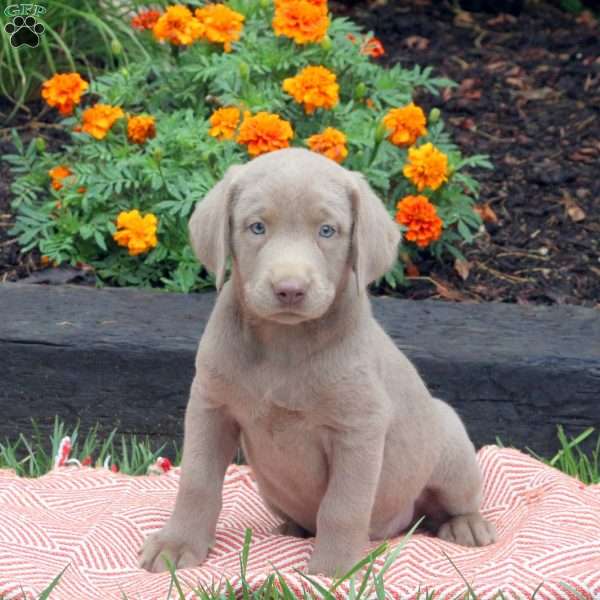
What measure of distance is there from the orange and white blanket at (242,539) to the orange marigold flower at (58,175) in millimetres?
1802

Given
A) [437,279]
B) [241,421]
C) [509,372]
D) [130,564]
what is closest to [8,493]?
[130,564]

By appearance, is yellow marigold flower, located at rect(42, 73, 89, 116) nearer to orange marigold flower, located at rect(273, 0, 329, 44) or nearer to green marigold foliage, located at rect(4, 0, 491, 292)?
green marigold foliage, located at rect(4, 0, 491, 292)

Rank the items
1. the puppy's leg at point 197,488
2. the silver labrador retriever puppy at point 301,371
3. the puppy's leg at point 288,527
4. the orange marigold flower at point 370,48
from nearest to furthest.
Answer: the silver labrador retriever puppy at point 301,371 < the puppy's leg at point 197,488 < the puppy's leg at point 288,527 < the orange marigold flower at point 370,48

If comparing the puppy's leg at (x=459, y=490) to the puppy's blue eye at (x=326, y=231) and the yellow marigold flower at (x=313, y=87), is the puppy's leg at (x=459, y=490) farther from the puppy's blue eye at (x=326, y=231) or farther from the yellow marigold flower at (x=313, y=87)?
the yellow marigold flower at (x=313, y=87)

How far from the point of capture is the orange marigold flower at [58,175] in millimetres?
6160

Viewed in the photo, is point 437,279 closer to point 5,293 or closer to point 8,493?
point 5,293

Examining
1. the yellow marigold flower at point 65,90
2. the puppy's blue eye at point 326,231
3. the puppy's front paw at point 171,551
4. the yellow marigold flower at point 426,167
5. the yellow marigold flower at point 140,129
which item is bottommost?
the puppy's front paw at point 171,551

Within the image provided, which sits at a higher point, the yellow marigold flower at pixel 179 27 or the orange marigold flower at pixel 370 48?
the yellow marigold flower at pixel 179 27

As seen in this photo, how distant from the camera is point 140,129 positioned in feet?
19.6

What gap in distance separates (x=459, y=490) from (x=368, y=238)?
104 centimetres

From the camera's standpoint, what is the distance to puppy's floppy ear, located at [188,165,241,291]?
3713 mm

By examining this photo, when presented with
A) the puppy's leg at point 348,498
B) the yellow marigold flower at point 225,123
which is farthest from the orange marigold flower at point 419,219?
the puppy's leg at point 348,498

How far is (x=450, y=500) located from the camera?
4.36 meters

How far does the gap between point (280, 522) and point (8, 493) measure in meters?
0.93
